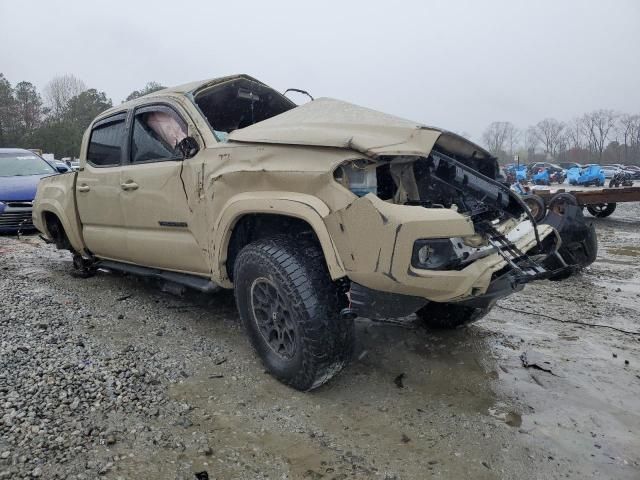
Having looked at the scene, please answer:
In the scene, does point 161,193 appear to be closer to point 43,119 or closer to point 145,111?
point 145,111

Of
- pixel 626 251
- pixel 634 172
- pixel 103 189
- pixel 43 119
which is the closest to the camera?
pixel 103 189

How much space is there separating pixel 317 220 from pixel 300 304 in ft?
1.51

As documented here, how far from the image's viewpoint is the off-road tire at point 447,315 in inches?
140

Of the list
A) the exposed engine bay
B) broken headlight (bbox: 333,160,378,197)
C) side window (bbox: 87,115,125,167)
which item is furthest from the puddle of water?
side window (bbox: 87,115,125,167)

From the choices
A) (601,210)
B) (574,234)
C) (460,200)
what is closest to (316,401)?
(460,200)

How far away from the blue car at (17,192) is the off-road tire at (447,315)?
7.18 meters

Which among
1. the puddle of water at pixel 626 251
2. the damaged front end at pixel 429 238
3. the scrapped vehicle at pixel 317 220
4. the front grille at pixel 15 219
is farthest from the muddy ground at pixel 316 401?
the front grille at pixel 15 219

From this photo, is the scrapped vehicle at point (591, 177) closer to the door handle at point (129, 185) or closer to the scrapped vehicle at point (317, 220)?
the scrapped vehicle at point (317, 220)

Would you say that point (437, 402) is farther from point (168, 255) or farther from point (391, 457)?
point (168, 255)

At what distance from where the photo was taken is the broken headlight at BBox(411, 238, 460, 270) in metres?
2.33

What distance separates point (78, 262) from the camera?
5.57 m

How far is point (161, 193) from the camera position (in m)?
3.53

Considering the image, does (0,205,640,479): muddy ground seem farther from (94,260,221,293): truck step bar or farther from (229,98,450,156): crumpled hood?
(229,98,450,156): crumpled hood

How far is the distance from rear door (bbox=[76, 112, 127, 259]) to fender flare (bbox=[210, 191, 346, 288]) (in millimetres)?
1391
